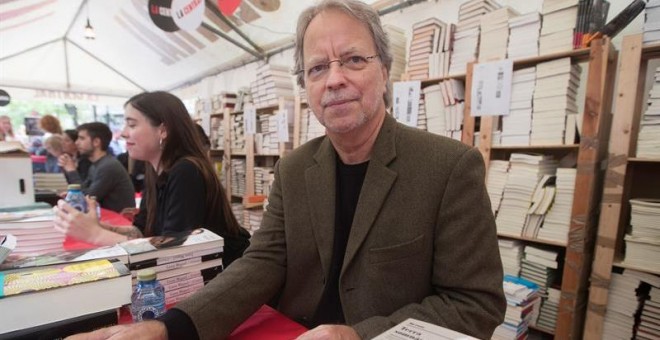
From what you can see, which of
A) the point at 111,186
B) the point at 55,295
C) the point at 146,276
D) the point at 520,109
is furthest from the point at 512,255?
the point at 111,186

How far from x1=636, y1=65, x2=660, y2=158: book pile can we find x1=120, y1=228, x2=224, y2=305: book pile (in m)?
2.38

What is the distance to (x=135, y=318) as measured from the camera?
0.94 m

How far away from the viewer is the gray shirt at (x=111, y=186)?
299cm

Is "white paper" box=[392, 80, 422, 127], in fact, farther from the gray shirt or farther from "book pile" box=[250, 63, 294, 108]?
the gray shirt

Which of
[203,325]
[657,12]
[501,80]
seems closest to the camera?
[203,325]

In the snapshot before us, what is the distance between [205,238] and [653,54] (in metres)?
2.65

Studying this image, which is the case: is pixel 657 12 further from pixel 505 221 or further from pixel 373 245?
pixel 373 245

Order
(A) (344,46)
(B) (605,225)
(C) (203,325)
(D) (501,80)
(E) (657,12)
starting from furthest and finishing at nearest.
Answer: (D) (501,80), (B) (605,225), (E) (657,12), (A) (344,46), (C) (203,325)

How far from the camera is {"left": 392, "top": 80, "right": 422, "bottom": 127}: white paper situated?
→ 2.74 metres

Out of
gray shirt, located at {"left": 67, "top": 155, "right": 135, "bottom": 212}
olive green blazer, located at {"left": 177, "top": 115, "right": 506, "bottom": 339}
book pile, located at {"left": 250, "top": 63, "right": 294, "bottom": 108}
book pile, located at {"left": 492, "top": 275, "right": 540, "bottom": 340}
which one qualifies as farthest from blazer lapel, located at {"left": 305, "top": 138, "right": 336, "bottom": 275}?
book pile, located at {"left": 250, "top": 63, "right": 294, "bottom": 108}

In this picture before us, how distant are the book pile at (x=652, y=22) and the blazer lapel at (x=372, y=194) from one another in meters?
1.89

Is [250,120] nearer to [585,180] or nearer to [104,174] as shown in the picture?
[104,174]

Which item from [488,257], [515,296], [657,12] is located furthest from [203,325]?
[657,12]

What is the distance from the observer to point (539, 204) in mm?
2203
